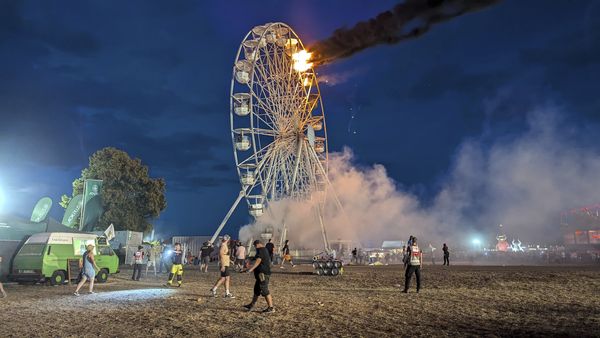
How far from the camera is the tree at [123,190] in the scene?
4731cm

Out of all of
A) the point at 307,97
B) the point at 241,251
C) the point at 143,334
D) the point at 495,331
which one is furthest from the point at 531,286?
the point at 307,97

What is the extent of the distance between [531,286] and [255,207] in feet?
103

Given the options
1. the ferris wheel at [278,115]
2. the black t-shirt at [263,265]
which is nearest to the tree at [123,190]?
the ferris wheel at [278,115]

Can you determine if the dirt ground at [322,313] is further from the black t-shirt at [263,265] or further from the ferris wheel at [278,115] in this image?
the ferris wheel at [278,115]

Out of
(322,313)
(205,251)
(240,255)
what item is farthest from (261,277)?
(205,251)

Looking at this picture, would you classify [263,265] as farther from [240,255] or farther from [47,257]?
[240,255]

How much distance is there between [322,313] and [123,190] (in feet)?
142

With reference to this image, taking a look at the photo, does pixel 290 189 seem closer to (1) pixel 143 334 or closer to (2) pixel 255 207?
(2) pixel 255 207

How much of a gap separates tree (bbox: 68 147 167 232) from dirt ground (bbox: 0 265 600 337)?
3319cm

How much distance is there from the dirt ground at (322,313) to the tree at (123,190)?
→ 1307 inches

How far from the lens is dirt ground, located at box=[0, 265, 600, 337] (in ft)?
27.1

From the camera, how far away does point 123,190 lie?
48.9m

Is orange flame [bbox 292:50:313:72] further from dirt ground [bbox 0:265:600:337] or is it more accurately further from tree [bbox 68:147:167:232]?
dirt ground [bbox 0:265:600:337]

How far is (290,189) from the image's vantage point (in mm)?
46281
